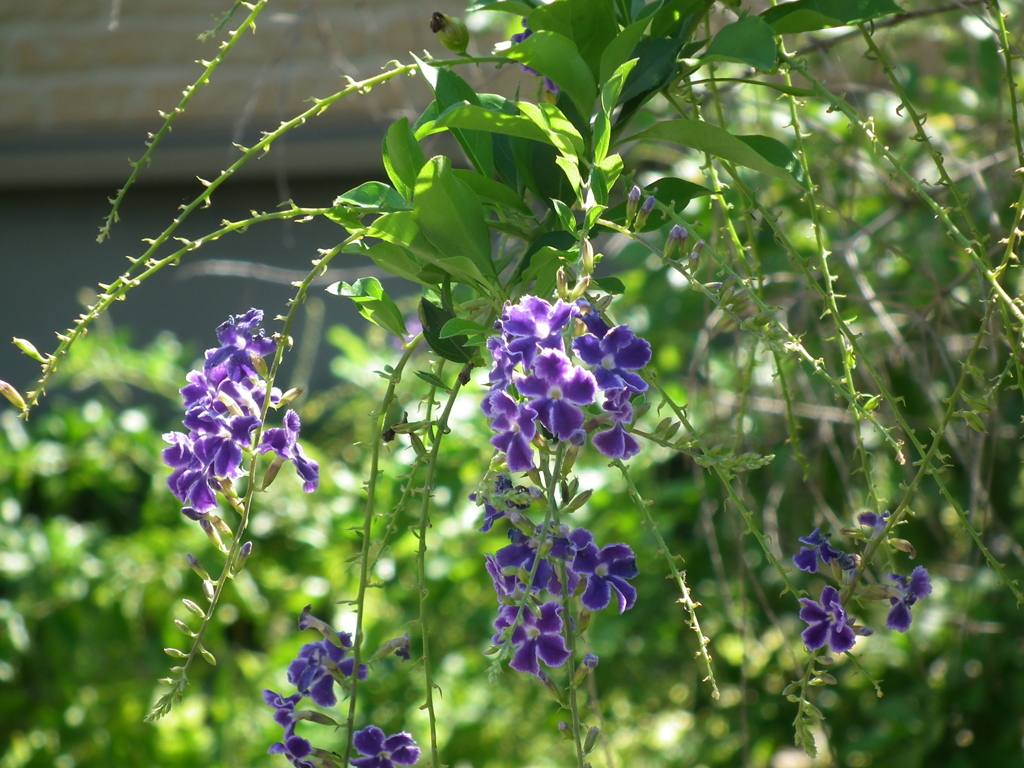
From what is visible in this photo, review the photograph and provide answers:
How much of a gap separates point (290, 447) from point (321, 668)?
163 millimetres

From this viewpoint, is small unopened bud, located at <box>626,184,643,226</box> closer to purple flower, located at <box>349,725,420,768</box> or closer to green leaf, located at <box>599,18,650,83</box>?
green leaf, located at <box>599,18,650,83</box>

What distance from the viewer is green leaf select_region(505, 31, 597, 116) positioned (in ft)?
2.12

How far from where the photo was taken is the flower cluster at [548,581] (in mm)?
594

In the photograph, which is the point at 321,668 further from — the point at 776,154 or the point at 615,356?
the point at 776,154

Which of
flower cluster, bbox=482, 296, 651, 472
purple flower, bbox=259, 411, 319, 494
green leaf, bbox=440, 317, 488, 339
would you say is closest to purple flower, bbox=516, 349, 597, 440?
flower cluster, bbox=482, 296, 651, 472

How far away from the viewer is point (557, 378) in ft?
1.69

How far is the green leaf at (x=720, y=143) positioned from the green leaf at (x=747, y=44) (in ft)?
0.16

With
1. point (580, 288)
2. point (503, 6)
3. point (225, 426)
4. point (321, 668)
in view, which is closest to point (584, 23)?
point (503, 6)

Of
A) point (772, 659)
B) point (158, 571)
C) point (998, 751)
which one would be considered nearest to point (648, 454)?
point (772, 659)

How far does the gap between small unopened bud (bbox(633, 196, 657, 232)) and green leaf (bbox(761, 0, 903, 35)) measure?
19 centimetres

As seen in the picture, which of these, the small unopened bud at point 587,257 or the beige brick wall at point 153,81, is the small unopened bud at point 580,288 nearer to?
the small unopened bud at point 587,257

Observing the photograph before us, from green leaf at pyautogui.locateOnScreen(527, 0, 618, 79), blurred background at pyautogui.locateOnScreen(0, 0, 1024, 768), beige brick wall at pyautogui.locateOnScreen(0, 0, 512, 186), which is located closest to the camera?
green leaf at pyautogui.locateOnScreen(527, 0, 618, 79)

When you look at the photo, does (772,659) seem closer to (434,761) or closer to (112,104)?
(434,761)

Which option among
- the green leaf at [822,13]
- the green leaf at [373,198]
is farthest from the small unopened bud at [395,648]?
the green leaf at [822,13]
